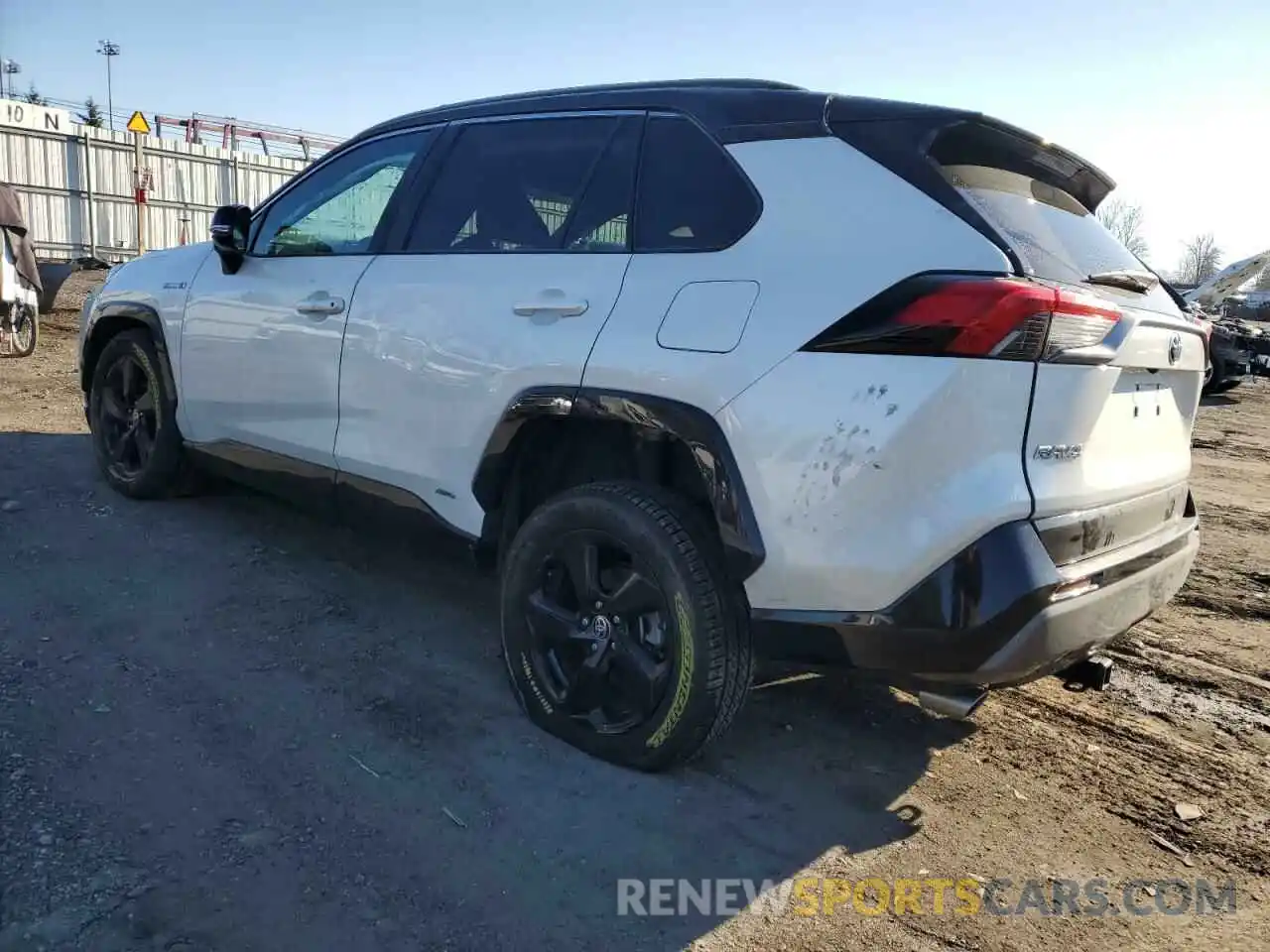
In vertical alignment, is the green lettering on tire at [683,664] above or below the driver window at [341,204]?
below

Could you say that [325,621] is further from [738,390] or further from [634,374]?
[738,390]

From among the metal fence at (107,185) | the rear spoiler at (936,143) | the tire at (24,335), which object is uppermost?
the metal fence at (107,185)

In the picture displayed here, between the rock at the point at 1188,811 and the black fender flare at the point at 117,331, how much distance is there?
4446 millimetres

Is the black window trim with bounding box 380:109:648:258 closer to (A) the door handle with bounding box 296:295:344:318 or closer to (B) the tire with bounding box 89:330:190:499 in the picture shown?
(A) the door handle with bounding box 296:295:344:318

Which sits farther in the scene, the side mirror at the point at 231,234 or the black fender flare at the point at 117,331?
the black fender flare at the point at 117,331

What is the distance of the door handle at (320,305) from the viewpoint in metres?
3.73

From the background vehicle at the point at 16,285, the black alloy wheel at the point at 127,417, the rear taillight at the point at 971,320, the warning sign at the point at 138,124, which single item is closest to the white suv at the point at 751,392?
the rear taillight at the point at 971,320

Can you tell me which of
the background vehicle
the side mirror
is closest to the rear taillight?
the side mirror

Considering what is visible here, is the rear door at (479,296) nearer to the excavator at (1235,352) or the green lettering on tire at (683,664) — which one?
the green lettering on tire at (683,664)

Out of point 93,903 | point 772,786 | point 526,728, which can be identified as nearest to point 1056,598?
point 772,786

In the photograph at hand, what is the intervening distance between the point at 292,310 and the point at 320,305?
0.72 feet

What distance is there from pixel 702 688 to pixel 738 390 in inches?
31.5

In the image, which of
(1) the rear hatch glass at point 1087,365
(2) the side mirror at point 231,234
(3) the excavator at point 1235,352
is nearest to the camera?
(1) the rear hatch glass at point 1087,365

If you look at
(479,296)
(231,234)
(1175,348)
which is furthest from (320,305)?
(1175,348)
